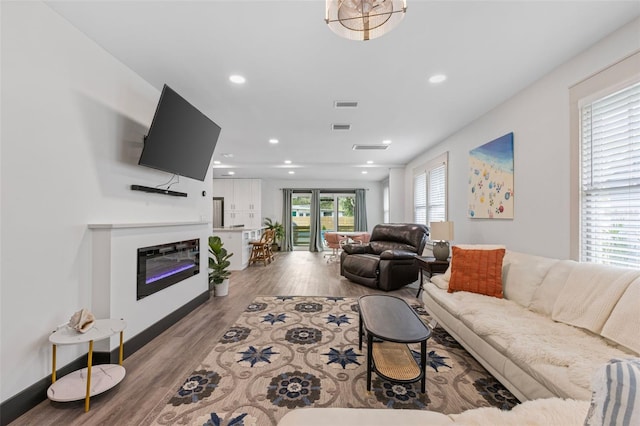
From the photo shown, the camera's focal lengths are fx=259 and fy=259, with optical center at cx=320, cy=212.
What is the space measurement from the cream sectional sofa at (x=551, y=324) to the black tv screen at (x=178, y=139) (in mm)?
3008

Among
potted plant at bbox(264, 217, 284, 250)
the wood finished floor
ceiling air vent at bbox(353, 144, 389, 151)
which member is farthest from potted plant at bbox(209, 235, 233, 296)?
potted plant at bbox(264, 217, 284, 250)

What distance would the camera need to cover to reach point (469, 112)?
343 cm

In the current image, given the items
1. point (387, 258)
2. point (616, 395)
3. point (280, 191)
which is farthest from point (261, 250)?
point (616, 395)

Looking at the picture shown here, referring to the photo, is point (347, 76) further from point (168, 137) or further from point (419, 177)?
point (419, 177)

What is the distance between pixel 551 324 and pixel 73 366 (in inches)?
136

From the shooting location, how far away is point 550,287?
80.7 inches

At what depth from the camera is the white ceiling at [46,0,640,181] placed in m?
1.75

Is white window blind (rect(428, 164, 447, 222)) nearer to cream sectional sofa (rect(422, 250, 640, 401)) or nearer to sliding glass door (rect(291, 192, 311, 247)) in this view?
cream sectional sofa (rect(422, 250, 640, 401))

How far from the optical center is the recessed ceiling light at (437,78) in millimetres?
2538

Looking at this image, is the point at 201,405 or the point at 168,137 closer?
the point at 201,405

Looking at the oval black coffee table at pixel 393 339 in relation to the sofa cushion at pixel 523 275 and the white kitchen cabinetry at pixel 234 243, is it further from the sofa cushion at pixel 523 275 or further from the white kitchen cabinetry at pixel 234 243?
the white kitchen cabinetry at pixel 234 243

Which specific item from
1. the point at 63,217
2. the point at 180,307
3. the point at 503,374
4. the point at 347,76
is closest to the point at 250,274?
the point at 180,307

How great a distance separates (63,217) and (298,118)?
8.85 ft

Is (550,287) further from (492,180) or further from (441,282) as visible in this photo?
(492,180)
